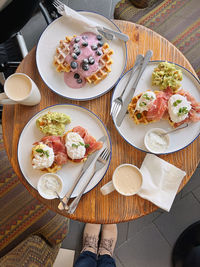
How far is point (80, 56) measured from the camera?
1.51 metres

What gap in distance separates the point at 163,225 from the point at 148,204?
1075 mm

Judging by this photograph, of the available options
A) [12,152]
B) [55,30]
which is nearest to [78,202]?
[12,152]

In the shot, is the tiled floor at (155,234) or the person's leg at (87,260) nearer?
the person's leg at (87,260)

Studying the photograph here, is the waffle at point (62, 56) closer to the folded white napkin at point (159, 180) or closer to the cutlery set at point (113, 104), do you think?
the cutlery set at point (113, 104)

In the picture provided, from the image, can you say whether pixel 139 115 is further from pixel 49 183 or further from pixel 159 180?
pixel 49 183

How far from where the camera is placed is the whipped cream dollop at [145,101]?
1419 millimetres

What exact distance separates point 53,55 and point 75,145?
24.6 inches

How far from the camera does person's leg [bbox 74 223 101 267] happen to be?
7.04 feet

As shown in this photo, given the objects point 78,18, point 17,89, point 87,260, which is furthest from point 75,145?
point 87,260

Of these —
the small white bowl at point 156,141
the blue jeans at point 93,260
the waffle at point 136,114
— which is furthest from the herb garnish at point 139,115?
the blue jeans at point 93,260

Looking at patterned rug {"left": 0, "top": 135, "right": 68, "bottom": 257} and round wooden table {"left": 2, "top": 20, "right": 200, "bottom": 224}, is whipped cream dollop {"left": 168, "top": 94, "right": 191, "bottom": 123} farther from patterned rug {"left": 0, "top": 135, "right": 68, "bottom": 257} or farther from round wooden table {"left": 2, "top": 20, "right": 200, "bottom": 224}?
patterned rug {"left": 0, "top": 135, "right": 68, "bottom": 257}

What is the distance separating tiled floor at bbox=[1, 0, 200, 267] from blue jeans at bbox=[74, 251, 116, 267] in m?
0.22

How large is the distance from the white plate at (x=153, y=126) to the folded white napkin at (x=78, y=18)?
0.38m

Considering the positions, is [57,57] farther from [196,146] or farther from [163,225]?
[163,225]
